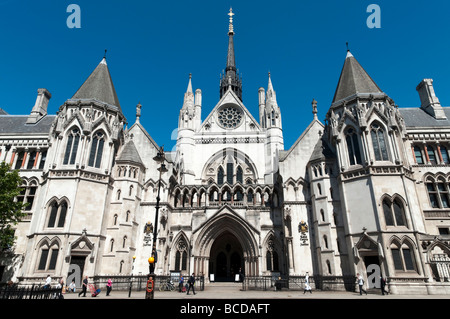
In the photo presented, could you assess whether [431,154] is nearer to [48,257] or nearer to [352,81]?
[352,81]

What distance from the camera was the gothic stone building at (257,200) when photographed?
784 inches

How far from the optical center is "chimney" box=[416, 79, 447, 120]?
27244 mm

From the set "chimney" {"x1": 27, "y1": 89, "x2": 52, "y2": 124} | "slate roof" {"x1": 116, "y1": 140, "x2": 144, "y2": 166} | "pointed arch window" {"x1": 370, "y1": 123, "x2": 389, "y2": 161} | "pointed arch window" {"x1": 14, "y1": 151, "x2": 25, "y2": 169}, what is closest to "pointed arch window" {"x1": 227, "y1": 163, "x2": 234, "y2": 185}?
"slate roof" {"x1": 116, "y1": 140, "x2": 144, "y2": 166}

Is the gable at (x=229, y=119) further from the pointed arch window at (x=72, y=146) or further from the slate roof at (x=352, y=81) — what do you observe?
the pointed arch window at (x=72, y=146)

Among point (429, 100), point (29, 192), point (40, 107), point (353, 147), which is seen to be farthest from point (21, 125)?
point (429, 100)

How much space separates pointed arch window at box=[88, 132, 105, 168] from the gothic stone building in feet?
0.28

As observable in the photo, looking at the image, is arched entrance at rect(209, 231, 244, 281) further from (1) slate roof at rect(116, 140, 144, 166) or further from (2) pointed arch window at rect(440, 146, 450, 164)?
(2) pointed arch window at rect(440, 146, 450, 164)

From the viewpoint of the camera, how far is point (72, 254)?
20.6 meters

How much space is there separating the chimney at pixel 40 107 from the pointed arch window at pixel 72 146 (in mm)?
9130

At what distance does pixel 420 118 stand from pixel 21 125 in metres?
39.9

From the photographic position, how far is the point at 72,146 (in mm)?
23375

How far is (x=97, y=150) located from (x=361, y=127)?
71.7 ft

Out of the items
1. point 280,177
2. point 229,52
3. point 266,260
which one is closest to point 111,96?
point 280,177

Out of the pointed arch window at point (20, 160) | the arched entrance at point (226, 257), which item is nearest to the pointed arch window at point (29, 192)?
the pointed arch window at point (20, 160)
